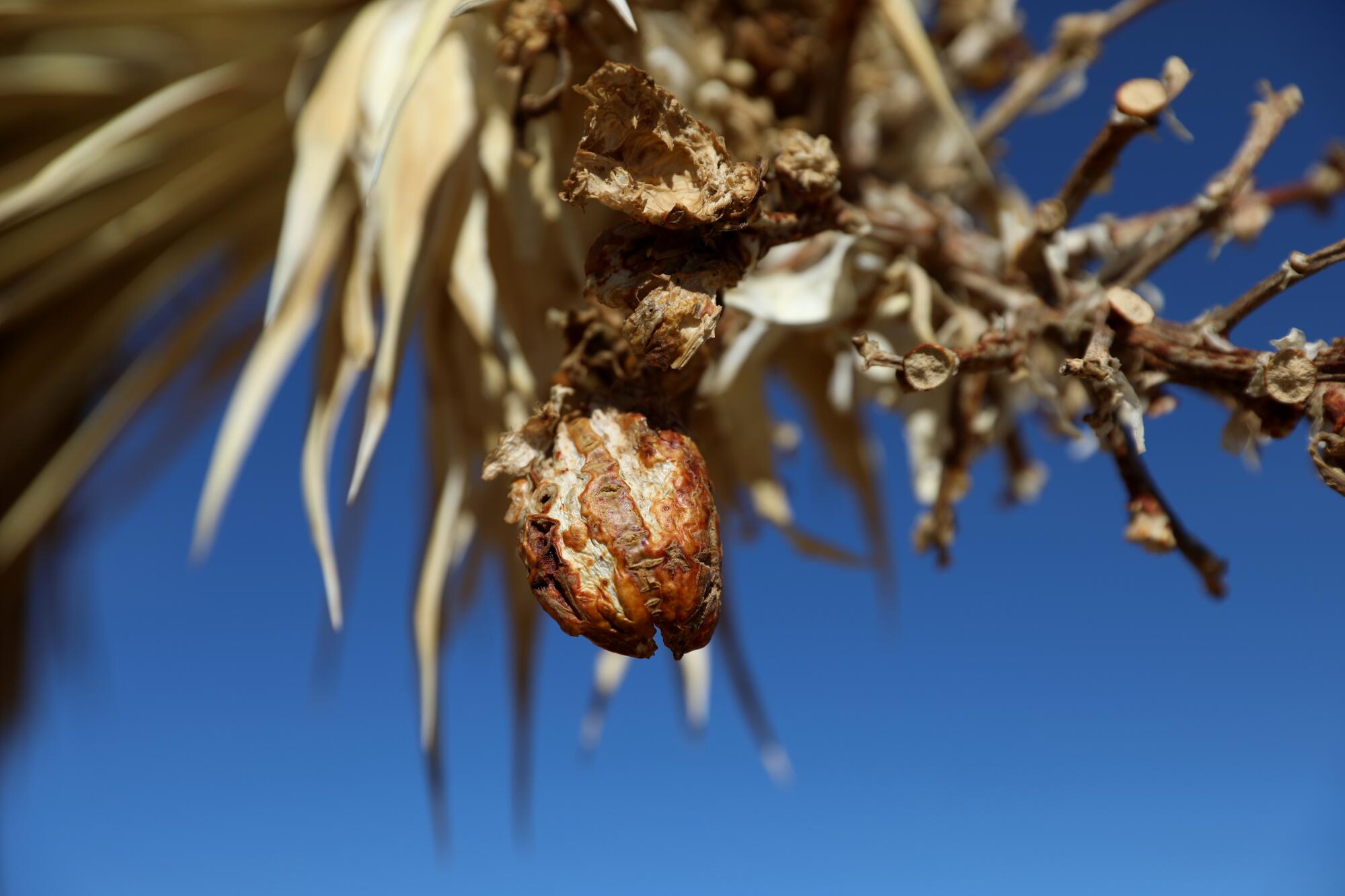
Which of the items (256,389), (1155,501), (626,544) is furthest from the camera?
(256,389)

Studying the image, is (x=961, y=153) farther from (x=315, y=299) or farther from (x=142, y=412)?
(x=142, y=412)

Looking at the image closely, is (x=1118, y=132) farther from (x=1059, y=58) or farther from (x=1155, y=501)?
(x=1059, y=58)

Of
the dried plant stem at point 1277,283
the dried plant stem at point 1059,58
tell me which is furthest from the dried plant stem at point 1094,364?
the dried plant stem at point 1059,58

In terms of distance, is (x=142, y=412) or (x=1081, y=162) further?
(x=142, y=412)

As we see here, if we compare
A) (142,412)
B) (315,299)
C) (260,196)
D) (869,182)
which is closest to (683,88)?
(869,182)

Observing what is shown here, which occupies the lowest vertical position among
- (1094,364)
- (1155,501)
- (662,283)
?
(1155,501)

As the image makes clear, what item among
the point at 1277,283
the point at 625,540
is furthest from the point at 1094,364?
the point at 625,540

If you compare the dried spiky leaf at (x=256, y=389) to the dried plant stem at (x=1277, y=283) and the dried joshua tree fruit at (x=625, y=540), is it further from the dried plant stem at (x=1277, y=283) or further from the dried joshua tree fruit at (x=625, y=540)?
the dried plant stem at (x=1277, y=283)

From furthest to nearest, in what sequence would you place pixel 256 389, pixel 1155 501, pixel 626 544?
pixel 256 389
pixel 1155 501
pixel 626 544
